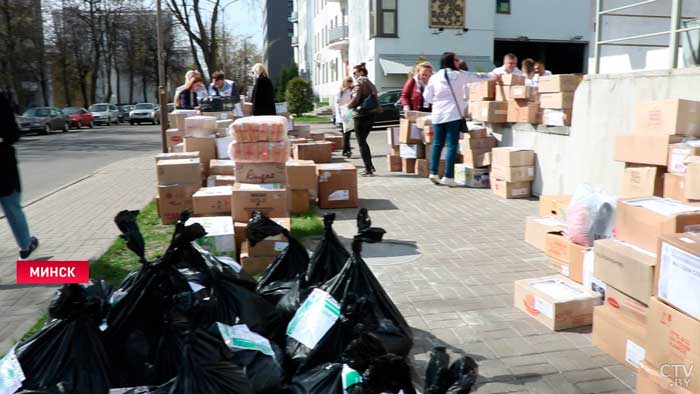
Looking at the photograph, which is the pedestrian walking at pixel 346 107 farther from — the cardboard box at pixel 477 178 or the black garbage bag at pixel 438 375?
the black garbage bag at pixel 438 375

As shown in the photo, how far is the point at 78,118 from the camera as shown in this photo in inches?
1396

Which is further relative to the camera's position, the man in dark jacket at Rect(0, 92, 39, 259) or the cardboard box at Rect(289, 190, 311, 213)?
the cardboard box at Rect(289, 190, 311, 213)

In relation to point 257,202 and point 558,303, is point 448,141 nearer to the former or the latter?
point 257,202

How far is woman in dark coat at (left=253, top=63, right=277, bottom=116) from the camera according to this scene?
955cm

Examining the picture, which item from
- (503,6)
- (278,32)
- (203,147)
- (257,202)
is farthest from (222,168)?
(278,32)

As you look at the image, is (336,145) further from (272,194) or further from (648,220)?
(648,220)

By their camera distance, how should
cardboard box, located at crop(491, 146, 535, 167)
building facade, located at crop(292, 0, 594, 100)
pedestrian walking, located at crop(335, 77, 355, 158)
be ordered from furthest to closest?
building facade, located at crop(292, 0, 594, 100) → pedestrian walking, located at crop(335, 77, 355, 158) → cardboard box, located at crop(491, 146, 535, 167)

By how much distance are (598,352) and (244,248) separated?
117 inches

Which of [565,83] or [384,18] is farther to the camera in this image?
[384,18]

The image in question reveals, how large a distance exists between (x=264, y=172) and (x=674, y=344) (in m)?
4.62

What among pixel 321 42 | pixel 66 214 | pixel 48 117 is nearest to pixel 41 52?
pixel 48 117

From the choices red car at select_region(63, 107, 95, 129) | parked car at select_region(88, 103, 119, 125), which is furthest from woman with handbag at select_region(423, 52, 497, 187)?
parked car at select_region(88, 103, 119, 125)

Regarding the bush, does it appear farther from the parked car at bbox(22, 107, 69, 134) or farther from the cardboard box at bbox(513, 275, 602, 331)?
the cardboard box at bbox(513, 275, 602, 331)

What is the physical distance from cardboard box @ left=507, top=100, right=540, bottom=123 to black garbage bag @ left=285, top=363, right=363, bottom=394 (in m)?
6.70
